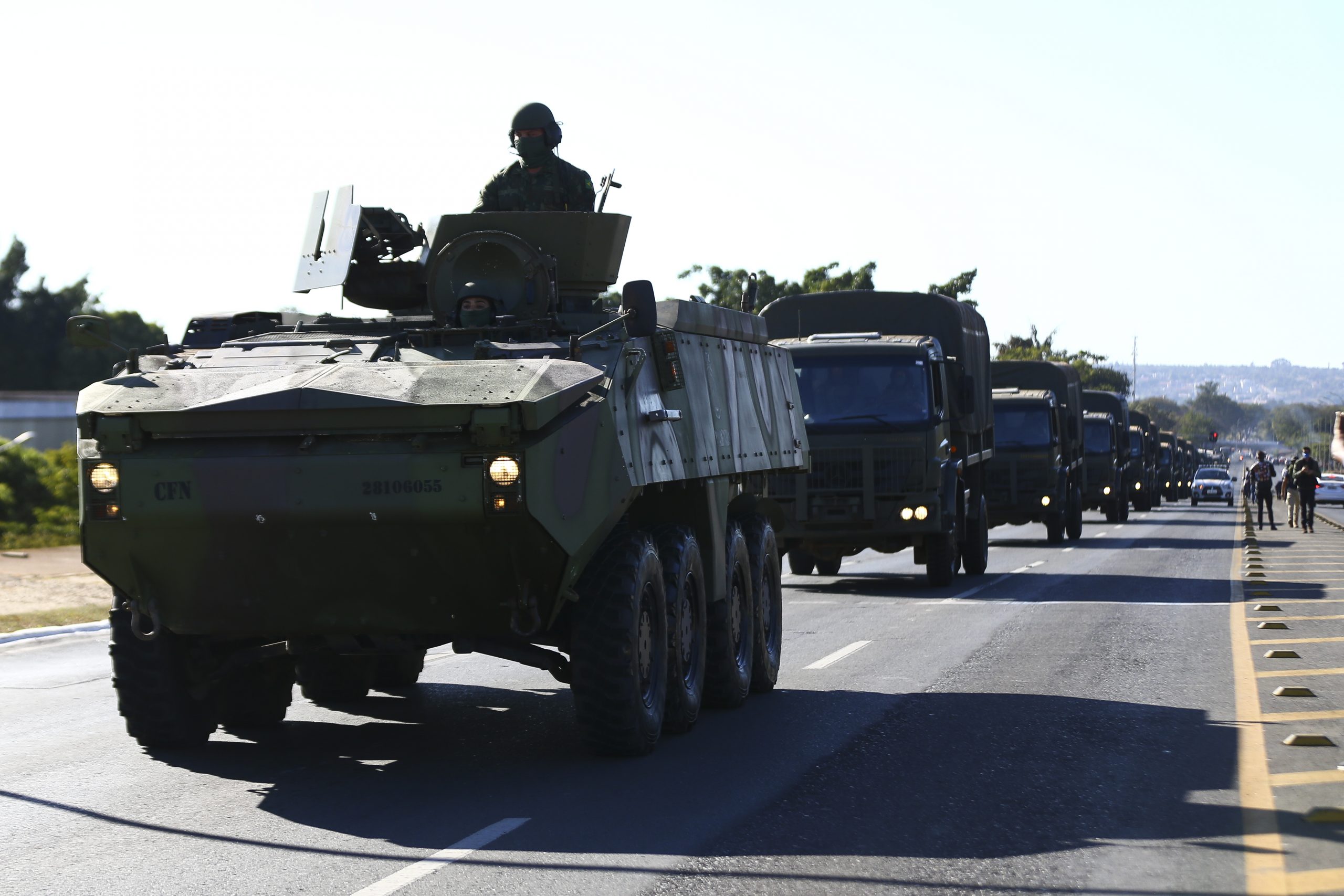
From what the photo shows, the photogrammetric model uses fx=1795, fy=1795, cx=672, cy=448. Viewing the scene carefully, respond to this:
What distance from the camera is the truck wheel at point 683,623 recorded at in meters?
9.64

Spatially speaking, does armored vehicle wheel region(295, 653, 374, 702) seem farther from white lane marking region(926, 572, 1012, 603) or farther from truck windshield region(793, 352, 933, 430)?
truck windshield region(793, 352, 933, 430)

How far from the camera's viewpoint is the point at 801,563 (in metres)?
24.3

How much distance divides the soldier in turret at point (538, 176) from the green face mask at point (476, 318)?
73.4 inches

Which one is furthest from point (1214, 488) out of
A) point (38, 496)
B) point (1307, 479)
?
point (38, 496)

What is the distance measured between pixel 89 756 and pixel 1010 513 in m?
22.4

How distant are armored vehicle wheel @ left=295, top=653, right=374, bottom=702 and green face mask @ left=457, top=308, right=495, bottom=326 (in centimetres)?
269

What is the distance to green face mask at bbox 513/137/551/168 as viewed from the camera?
450 inches

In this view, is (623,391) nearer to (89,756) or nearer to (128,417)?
(128,417)

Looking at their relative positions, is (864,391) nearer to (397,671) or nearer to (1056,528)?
(397,671)

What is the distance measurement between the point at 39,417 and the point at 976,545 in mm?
25390

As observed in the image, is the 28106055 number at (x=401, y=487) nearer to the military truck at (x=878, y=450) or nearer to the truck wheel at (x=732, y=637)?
the truck wheel at (x=732, y=637)

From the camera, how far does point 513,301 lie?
986 cm

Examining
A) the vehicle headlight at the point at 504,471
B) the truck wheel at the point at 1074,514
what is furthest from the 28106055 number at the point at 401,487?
the truck wheel at the point at 1074,514

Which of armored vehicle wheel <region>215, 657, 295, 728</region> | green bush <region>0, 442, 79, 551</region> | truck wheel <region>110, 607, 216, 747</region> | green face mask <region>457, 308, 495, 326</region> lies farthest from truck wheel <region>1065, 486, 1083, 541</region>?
truck wheel <region>110, 607, 216, 747</region>
